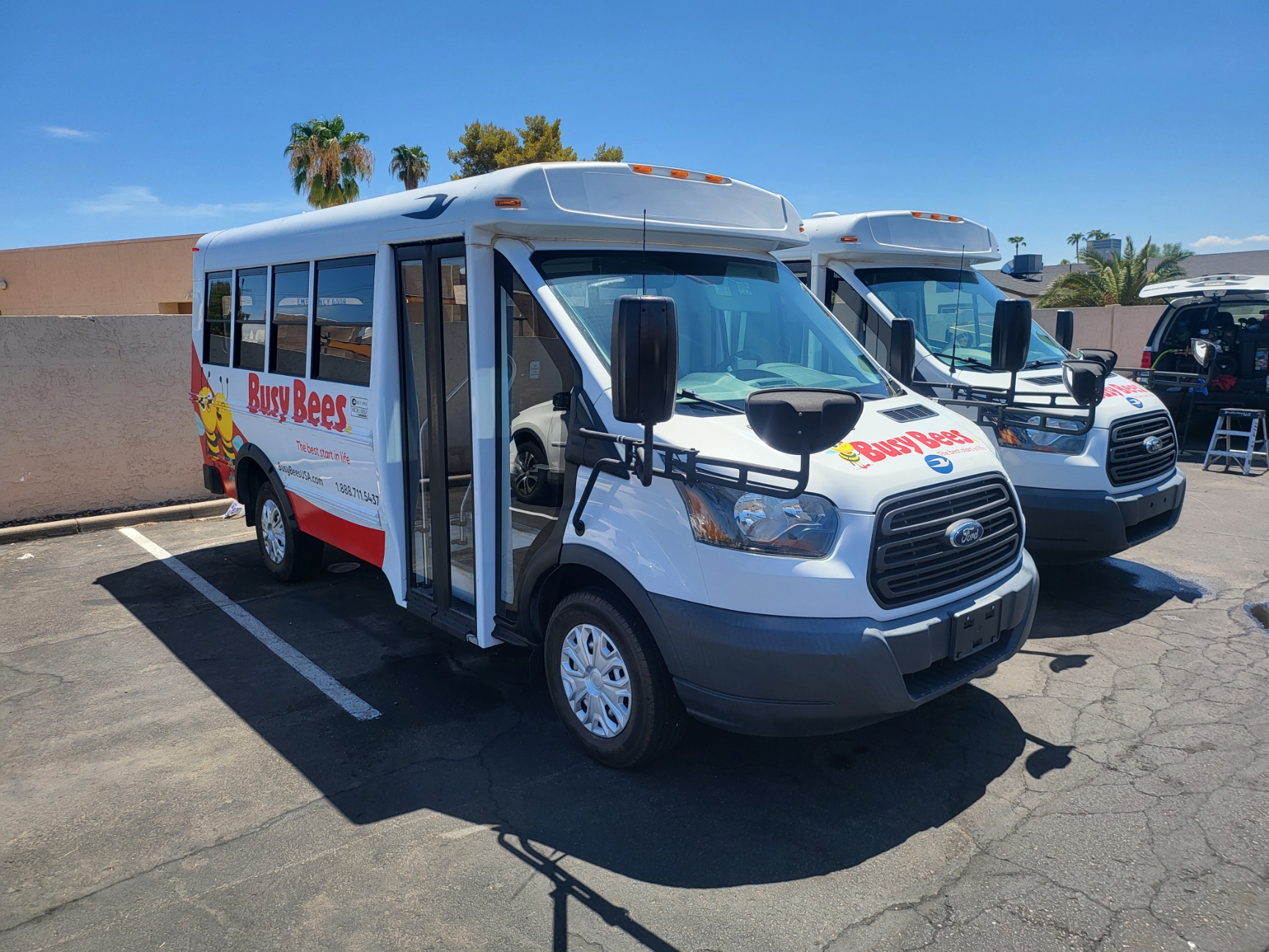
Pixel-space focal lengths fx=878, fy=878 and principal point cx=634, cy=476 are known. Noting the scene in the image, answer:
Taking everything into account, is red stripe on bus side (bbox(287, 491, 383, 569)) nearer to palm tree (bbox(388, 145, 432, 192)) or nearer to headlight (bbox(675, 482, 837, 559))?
headlight (bbox(675, 482, 837, 559))

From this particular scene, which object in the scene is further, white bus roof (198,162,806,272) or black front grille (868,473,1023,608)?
white bus roof (198,162,806,272)

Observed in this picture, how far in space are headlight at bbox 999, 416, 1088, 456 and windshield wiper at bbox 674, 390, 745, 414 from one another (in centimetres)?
296

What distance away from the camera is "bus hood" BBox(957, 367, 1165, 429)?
588cm

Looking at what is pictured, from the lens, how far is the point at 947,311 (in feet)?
22.8

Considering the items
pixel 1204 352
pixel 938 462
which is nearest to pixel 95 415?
pixel 938 462

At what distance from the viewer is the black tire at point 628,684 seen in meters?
3.62

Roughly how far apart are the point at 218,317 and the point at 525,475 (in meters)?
3.96

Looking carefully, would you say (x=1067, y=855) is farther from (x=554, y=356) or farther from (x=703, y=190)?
(x=703, y=190)

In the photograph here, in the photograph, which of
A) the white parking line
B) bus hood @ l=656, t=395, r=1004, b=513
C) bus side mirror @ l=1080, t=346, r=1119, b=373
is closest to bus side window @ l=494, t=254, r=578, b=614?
bus hood @ l=656, t=395, r=1004, b=513

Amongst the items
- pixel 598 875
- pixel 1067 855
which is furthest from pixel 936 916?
pixel 598 875

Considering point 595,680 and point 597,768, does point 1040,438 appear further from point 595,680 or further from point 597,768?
point 597,768

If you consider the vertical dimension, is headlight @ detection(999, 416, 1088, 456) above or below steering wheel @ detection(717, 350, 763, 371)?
below

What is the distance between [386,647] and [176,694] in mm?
1176

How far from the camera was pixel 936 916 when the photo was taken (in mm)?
2986
